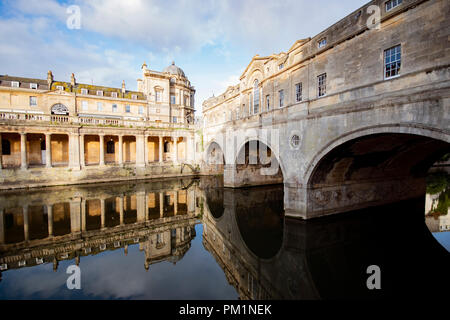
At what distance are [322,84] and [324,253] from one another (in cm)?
842

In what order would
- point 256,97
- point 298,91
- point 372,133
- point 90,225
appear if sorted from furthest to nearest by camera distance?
1. point 256,97
2. point 298,91
3. point 90,225
4. point 372,133

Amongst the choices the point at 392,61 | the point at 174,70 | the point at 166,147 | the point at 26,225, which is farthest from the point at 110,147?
the point at 392,61

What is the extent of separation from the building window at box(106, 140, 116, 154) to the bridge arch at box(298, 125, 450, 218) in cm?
2745

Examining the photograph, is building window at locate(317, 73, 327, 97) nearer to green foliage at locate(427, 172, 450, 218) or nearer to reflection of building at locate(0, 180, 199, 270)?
reflection of building at locate(0, 180, 199, 270)

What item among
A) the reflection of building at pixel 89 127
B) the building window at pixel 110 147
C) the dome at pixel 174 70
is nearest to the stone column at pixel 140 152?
the reflection of building at pixel 89 127

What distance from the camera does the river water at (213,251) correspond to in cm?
656

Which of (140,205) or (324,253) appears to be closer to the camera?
(324,253)

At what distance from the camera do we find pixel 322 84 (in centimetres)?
1080

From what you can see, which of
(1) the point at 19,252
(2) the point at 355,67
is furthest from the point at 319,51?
(1) the point at 19,252

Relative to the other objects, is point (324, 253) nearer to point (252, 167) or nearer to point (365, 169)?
point (365, 169)

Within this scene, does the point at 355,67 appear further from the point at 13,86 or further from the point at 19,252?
the point at 13,86

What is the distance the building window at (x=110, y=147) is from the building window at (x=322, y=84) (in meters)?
27.9

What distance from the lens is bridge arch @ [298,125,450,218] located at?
9.88m
